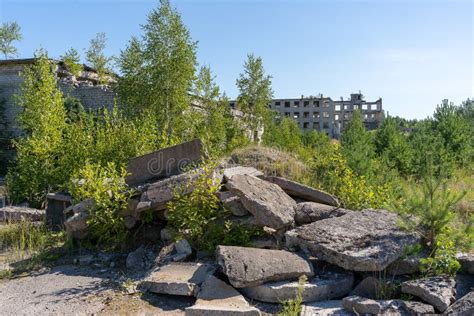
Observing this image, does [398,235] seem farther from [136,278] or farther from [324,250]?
[136,278]

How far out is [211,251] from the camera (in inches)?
187

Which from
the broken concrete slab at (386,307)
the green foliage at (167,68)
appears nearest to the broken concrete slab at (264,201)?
the broken concrete slab at (386,307)

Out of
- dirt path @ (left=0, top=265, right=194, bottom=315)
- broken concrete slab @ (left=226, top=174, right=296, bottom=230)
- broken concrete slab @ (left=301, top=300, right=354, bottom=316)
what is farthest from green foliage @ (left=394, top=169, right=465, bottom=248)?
dirt path @ (left=0, top=265, right=194, bottom=315)

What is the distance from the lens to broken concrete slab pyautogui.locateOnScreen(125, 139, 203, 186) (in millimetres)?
5836

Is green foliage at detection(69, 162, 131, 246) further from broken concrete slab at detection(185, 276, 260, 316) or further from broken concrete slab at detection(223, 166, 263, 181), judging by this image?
broken concrete slab at detection(185, 276, 260, 316)

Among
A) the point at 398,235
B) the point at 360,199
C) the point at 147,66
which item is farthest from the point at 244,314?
the point at 147,66

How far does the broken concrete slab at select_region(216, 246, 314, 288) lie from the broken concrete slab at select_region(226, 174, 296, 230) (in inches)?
24.1

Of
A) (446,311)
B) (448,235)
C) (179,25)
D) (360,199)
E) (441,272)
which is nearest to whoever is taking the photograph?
(446,311)

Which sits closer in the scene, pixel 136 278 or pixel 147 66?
pixel 136 278

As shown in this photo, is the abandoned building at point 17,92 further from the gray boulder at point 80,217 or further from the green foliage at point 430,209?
the green foliage at point 430,209

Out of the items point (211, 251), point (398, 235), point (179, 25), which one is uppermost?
point (179, 25)

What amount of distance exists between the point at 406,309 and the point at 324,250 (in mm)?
990

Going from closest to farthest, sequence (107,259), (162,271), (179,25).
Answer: (162,271) < (107,259) < (179,25)

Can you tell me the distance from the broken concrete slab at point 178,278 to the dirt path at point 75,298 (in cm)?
11
